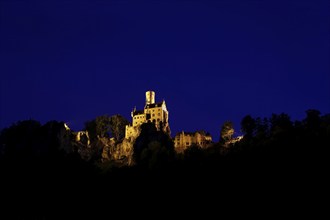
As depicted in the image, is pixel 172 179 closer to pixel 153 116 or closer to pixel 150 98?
pixel 153 116

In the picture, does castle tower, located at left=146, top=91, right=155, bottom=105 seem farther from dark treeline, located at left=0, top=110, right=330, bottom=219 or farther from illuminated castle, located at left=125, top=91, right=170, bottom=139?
dark treeline, located at left=0, top=110, right=330, bottom=219

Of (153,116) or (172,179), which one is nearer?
(172,179)

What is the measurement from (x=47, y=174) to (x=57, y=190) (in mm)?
1609

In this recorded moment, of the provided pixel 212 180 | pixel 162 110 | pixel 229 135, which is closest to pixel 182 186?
pixel 212 180

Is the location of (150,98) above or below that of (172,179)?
above

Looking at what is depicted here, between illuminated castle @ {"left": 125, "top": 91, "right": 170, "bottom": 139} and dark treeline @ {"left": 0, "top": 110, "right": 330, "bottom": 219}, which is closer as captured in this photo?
dark treeline @ {"left": 0, "top": 110, "right": 330, "bottom": 219}

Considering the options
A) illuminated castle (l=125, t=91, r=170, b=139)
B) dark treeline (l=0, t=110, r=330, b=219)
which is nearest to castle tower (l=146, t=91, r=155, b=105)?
illuminated castle (l=125, t=91, r=170, b=139)

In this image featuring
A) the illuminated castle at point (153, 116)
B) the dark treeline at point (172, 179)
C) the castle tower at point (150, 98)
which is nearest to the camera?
the dark treeline at point (172, 179)

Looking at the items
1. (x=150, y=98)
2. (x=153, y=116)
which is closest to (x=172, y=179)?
(x=153, y=116)

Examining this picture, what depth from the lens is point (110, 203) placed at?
41.4 meters

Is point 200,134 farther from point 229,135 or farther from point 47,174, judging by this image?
point 47,174

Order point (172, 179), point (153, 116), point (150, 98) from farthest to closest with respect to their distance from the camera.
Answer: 1. point (150, 98)
2. point (153, 116)
3. point (172, 179)

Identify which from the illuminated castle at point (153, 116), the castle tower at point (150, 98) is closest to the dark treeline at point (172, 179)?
the illuminated castle at point (153, 116)

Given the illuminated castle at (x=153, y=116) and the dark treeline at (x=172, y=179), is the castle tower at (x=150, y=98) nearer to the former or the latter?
the illuminated castle at (x=153, y=116)
